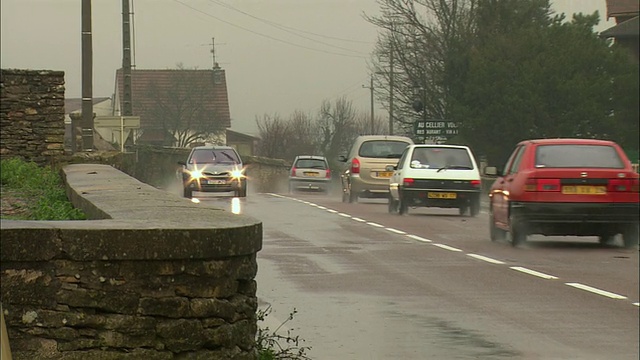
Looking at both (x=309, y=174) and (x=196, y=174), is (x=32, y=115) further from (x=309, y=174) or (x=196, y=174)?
(x=309, y=174)

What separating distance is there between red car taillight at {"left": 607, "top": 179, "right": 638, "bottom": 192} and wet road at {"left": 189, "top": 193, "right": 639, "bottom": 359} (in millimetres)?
835

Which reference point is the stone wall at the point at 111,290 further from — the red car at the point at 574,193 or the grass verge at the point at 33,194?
the red car at the point at 574,193

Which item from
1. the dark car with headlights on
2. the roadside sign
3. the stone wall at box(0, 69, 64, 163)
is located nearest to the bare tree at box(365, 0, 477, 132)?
the roadside sign

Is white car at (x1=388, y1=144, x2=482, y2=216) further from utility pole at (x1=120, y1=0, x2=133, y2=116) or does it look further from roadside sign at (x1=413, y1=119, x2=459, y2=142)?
roadside sign at (x1=413, y1=119, x2=459, y2=142)

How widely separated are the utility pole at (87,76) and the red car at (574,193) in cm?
1500

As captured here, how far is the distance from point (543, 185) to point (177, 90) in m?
45.7

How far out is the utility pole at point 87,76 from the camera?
104 feet

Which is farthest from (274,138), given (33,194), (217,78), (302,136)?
(33,194)

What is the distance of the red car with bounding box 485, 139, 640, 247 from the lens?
18281 millimetres

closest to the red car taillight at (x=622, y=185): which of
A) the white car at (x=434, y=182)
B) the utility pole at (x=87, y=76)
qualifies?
the white car at (x=434, y=182)

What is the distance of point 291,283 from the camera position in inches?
531

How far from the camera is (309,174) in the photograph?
49969mm

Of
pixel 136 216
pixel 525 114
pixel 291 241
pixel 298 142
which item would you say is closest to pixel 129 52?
pixel 525 114

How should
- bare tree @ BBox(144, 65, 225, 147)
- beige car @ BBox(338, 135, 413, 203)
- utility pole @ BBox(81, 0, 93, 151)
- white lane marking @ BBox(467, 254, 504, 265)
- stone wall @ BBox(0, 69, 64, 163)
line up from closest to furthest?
white lane marking @ BBox(467, 254, 504, 265) < stone wall @ BBox(0, 69, 64, 163) < utility pole @ BBox(81, 0, 93, 151) < beige car @ BBox(338, 135, 413, 203) < bare tree @ BBox(144, 65, 225, 147)
